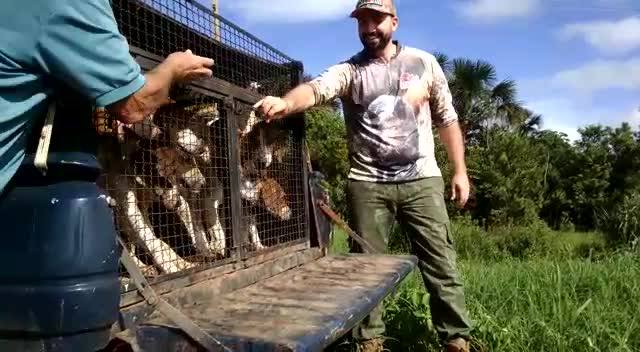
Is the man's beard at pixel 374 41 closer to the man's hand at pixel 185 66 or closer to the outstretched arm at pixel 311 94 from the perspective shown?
the outstretched arm at pixel 311 94

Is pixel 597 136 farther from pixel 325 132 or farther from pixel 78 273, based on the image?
pixel 78 273

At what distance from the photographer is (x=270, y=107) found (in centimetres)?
307

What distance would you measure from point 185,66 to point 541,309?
375 cm

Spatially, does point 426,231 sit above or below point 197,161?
below

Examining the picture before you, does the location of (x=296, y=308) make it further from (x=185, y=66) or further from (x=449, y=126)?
(x=449, y=126)

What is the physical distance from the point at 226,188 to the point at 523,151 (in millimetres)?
25919

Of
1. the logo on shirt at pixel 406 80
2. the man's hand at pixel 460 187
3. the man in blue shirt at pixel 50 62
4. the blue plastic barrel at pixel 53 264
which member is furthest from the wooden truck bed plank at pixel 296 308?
the logo on shirt at pixel 406 80

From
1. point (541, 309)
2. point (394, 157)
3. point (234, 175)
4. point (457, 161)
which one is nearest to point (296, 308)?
point (234, 175)

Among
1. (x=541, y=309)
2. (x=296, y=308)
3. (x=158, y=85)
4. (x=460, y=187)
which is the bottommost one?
(x=541, y=309)

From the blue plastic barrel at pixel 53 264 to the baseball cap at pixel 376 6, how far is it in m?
2.52

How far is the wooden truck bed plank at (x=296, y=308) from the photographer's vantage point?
1851mm

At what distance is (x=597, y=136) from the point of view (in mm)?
35625

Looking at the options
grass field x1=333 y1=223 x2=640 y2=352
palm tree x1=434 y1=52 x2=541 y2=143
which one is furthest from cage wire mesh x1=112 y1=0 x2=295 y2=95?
palm tree x1=434 y1=52 x2=541 y2=143

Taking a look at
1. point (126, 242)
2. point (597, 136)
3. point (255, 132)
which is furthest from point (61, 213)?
point (597, 136)
